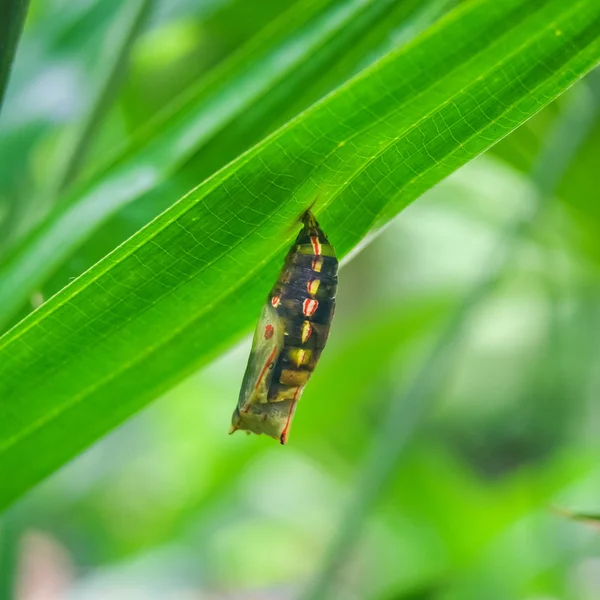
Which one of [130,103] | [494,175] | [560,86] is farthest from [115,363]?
[494,175]

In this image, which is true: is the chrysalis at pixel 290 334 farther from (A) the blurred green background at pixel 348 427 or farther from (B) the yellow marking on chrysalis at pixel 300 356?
(A) the blurred green background at pixel 348 427

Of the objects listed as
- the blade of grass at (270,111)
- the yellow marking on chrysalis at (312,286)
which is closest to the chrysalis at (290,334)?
the yellow marking on chrysalis at (312,286)

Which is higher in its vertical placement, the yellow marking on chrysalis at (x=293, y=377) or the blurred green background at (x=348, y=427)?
the blurred green background at (x=348, y=427)

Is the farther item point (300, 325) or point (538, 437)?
point (538, 437)

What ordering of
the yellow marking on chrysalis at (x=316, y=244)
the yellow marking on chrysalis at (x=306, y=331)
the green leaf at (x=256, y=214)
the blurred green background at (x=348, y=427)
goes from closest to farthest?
the green leaf at (x=256, y=214)
the yellow marking on chrysalis at (x=316, y=244)
the yellow marking on chrysalis at (x=306, y=331)
the blurred green background at (x=348, y=427)

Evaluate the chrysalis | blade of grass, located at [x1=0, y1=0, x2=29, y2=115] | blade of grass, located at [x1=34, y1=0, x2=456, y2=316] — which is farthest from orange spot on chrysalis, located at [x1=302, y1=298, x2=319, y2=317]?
blade of grass, located at [x1=0, y1=0, x2=29, y2=115]

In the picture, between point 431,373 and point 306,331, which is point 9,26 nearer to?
point 306,331

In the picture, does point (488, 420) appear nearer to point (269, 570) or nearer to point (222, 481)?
point (269, 570)
